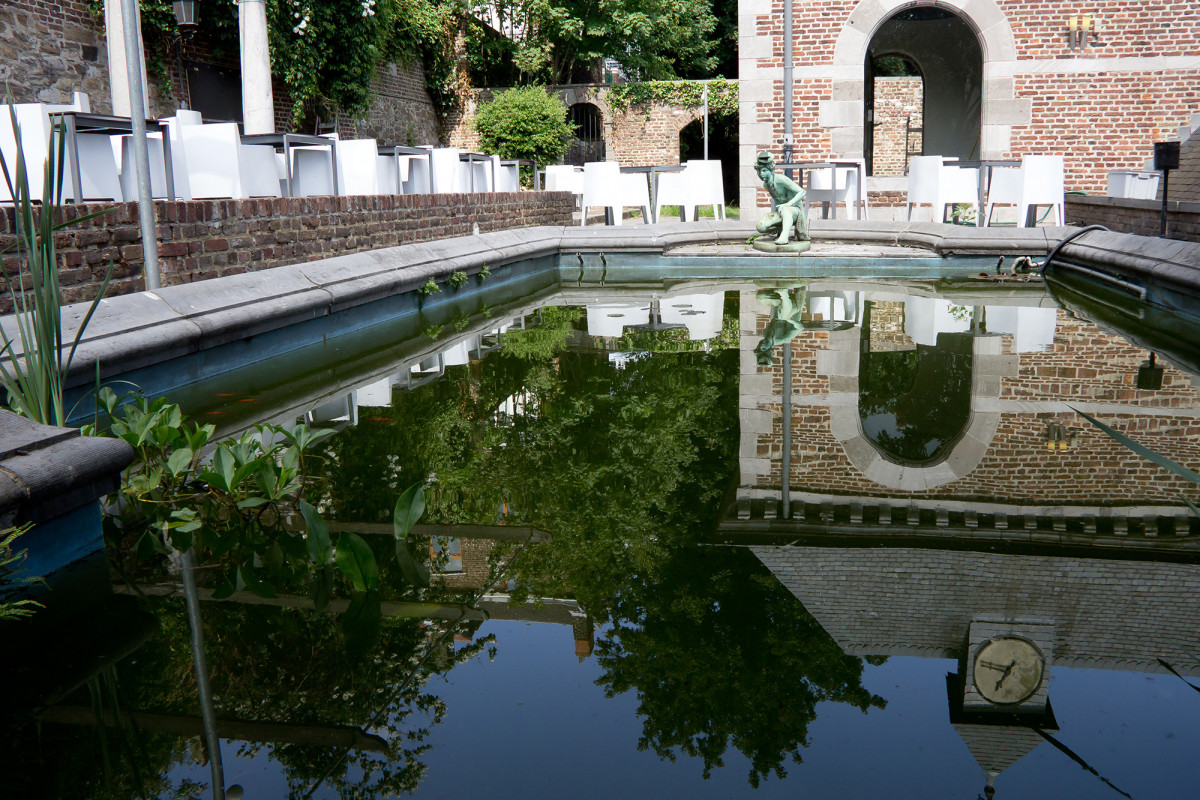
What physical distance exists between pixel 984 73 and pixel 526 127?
30.1 ft

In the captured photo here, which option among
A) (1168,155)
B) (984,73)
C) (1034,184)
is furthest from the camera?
(984,73)

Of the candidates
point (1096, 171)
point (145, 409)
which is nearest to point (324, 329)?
point (145, 409)

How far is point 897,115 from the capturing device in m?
21.1

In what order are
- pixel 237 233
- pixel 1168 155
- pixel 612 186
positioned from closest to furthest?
pixel 237 233, pixel 1168 155, pixel 612 186

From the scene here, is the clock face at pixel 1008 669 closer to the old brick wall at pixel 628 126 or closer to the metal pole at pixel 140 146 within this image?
the metal pole at pixel 140 146

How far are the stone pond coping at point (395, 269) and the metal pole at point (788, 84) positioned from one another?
79.5 inches

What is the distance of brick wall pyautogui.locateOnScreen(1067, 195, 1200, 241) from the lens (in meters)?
7.59

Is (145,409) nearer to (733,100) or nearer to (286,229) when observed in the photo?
(286,229)

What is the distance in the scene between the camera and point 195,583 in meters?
2.11

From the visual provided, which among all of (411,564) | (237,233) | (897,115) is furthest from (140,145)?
(897,115)

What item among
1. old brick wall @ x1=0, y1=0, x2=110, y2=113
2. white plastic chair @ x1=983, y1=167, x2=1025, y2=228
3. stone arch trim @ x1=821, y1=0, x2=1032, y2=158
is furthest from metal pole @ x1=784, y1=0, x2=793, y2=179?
old brick wall @ x1=0, y1=0, x2=110, y2=113

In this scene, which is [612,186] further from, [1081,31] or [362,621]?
[362,621]

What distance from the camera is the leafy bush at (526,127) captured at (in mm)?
19263

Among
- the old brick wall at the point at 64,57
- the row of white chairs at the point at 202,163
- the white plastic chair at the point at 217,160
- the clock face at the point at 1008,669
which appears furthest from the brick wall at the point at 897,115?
the clock face at the point at 1008,669
